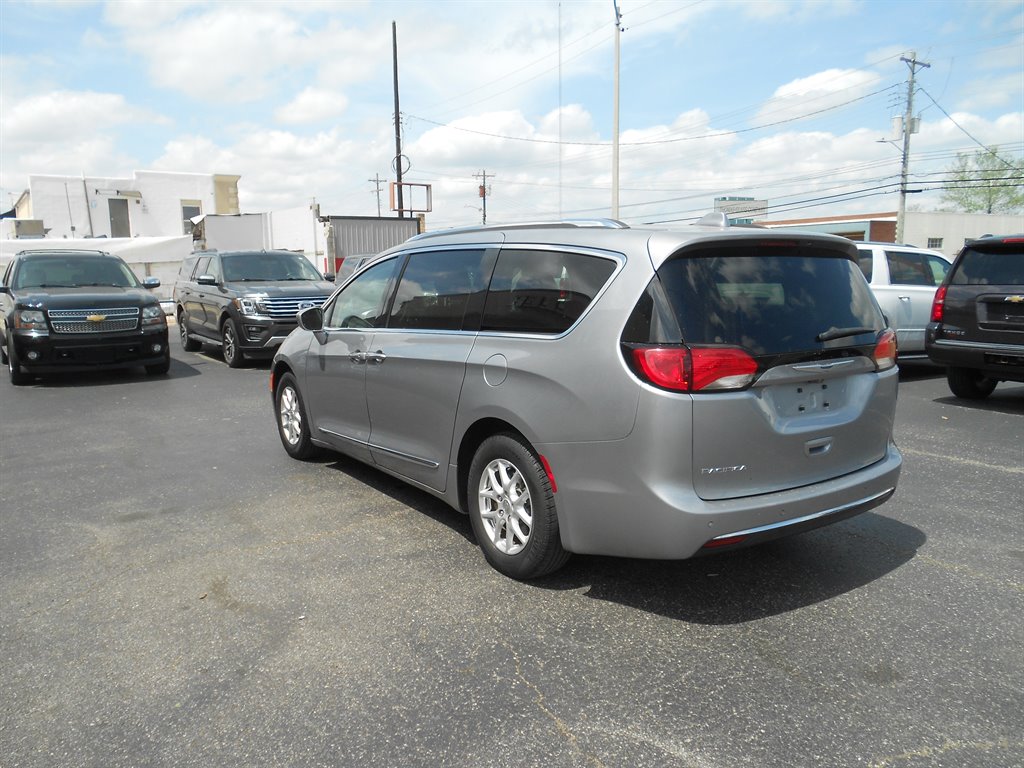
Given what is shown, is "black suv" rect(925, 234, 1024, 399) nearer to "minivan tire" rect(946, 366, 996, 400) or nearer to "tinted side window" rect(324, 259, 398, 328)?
"minivan tire" rect(946, 366, 996, 400)

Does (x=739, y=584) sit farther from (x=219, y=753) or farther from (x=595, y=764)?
(x=219, y=753)

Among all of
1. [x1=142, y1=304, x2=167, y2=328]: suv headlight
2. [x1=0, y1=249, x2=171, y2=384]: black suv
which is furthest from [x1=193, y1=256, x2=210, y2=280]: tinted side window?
[x1=142, y1=304, x2=167, y2=328]: suv headlight

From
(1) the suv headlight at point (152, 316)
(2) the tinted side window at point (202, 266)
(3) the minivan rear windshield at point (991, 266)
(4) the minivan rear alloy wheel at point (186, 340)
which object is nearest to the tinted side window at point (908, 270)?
(3) the minivan rear windshield at point (991, 266)

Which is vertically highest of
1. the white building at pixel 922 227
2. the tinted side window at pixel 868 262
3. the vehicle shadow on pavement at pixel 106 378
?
the white building at pixel 922 227

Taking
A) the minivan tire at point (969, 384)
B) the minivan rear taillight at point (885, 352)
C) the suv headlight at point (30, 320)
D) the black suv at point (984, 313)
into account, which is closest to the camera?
the minivan rear taillight at point (885, 352)

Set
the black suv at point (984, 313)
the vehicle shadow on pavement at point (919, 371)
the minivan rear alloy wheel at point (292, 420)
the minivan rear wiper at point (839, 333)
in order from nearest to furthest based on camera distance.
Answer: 1. the minivan rear wiper at point (839, 333)
2. the minivan rear alloy wheel at point (292, 420)
3. the black suv at point (984, 313)
4. the vehicle shadow on pavement at point (919, 371)

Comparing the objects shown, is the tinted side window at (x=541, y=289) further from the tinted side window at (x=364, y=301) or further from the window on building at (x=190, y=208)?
the window on building at (x=190, y=208)

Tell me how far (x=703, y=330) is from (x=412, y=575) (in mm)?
1988

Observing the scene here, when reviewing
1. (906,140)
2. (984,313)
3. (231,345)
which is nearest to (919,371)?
(984,313)

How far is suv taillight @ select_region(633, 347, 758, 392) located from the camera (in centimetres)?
331

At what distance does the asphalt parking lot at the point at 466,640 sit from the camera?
2748mm

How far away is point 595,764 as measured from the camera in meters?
2.62

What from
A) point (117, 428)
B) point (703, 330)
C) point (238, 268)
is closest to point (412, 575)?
point (703, 330)

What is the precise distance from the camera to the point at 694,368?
130 inches
